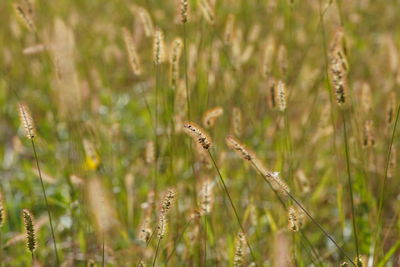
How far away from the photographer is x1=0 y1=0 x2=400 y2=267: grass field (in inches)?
55.9

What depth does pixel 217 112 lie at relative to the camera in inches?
55.6

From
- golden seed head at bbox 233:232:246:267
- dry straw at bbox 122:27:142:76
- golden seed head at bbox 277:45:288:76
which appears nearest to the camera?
golden seed head at bbox 233:232:246:267

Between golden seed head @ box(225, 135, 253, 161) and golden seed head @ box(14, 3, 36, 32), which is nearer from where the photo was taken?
golden seed head @ box(225, 135, 253, 161)

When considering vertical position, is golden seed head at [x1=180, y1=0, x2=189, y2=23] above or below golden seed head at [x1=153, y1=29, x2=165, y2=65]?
above

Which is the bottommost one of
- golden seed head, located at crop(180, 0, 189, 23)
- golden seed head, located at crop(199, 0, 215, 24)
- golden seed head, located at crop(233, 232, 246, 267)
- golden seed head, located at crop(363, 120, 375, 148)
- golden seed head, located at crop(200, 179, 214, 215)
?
golden seed head, located at crop(233, 232, 246, 267)

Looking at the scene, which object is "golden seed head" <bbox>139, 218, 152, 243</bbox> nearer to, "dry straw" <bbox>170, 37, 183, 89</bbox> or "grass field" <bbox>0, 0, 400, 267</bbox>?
"grass field" <bbox>0, 0, 400, 267</bbox>

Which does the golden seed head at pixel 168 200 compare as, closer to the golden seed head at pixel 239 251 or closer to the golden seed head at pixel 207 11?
the golden seed head at pixel 239 251

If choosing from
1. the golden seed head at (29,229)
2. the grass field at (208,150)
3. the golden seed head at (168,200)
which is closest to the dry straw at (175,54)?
the grass field at (208,150)

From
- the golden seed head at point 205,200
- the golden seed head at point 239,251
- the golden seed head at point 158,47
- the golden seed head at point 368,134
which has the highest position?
the golden seed head at point 158,47

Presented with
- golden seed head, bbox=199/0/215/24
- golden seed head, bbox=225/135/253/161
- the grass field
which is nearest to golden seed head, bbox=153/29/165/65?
the grass field

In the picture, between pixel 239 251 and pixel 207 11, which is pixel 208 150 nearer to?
pixel 239 251

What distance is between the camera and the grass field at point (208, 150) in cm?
142

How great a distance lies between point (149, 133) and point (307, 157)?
0.81 m

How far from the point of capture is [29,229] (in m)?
1.10
